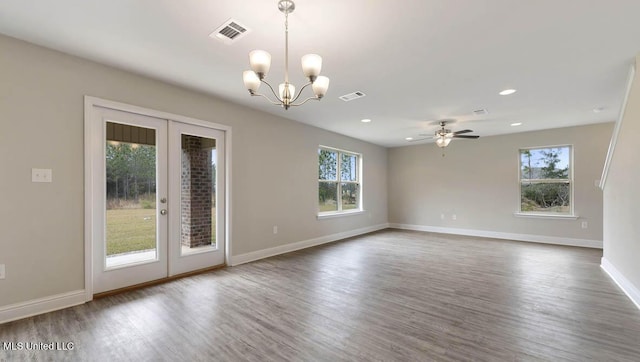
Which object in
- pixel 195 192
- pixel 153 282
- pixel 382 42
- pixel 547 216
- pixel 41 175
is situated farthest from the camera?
pixel 547 216

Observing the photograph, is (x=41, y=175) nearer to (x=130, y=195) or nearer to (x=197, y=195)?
(x=130, y=195)

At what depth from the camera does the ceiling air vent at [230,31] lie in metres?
2.28

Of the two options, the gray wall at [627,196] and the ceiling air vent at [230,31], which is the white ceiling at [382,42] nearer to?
the ceiling air vent at [230,31]

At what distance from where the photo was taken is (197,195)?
4.05 m

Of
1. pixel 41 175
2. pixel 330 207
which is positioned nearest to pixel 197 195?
pixel 41 175

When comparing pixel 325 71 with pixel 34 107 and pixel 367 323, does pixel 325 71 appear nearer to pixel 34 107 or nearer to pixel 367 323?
pixel 367 323

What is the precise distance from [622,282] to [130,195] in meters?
6.04

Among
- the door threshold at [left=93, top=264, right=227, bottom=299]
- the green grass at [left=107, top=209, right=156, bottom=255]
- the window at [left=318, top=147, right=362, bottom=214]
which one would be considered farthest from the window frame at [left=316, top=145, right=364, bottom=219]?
the green grass at [left=107, top=209, right=156, bottom=255]

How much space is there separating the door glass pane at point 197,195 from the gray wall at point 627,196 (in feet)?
16.6

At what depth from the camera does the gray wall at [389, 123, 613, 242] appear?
19.0 ft

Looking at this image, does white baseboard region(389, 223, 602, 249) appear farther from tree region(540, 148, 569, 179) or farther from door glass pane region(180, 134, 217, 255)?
door glass pane region(180, 134, 217, 255)

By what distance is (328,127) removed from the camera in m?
6.08

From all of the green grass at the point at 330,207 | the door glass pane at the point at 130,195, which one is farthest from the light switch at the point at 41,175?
the green grass at the point at 330,207

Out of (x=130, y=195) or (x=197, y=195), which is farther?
(x=197, y=195)
